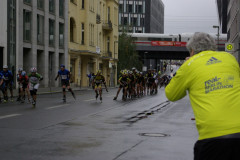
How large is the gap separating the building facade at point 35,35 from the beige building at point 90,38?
271 cm

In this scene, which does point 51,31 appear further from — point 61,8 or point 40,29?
point 61,8

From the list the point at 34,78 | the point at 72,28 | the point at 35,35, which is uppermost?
the point at 72,28

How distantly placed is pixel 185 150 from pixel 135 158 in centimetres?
133

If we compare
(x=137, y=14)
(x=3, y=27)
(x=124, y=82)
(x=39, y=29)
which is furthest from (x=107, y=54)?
(x=137, y=14)

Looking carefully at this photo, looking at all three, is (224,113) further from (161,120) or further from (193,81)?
(161,120)

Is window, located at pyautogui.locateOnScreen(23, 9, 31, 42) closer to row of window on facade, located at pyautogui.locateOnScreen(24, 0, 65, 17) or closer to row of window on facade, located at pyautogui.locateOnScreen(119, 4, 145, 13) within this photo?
row of window on facade, located at pyautogui.locateOnScreen(24, 0, 65, 17)

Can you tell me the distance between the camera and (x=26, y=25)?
39844mm

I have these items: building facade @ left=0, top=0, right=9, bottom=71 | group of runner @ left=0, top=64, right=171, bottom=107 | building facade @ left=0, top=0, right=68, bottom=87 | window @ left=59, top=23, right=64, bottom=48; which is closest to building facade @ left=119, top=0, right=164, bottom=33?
window @ left=59, top=23, right=64, bottom=48

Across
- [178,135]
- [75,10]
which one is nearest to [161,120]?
[178,135]

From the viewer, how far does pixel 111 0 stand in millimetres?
66438

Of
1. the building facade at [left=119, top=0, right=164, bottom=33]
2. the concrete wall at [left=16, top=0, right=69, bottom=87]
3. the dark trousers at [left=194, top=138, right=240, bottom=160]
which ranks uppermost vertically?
the building facade at [left=119, top=0, right=164, bottom=33]

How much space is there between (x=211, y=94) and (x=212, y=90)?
3cm

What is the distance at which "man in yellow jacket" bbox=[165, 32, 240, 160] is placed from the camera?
344 centimetres

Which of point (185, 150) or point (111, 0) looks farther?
point (111, 0)
